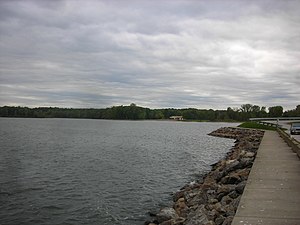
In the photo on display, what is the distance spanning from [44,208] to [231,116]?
12759 cm

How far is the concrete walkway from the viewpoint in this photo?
5906 millimetres

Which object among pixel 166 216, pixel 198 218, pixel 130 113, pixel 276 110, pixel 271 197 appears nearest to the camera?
pixel 271 197

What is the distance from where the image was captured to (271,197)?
736 cm

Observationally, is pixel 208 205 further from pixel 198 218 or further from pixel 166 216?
pixel 198 218

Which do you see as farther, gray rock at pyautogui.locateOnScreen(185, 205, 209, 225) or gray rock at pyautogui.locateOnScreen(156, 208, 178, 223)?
gray rock at pyautogui.locateOnScreen(156, 208, 178, 223)

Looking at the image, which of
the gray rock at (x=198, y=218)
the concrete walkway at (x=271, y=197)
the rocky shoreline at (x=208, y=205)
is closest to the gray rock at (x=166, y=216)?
the rocky shoreline at (x=208, y=205)

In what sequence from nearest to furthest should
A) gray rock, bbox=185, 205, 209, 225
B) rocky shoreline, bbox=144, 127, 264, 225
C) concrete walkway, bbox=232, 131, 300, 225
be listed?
concrete walkway, bbox=232, 131, 300, 225, gray rock, bbox=185, 205, 209, 225, rocky shoreline, bbox=144, 127, 264, 225

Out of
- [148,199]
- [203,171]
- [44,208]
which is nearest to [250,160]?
[148,199]

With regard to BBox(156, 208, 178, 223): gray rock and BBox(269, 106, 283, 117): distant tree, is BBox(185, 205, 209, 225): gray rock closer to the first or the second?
BBox(156, 208, 178, 223): gray rock

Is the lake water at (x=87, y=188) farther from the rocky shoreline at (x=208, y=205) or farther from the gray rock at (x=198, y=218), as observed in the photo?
the gray rock at (x=198, y=218)

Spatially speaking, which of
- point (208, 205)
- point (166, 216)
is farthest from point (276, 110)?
point (166, 216)

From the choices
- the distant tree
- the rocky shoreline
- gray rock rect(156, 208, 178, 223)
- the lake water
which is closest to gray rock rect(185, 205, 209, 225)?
the rocky shoreline

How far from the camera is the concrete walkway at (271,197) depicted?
5.91 m

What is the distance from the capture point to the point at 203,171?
20.4m
